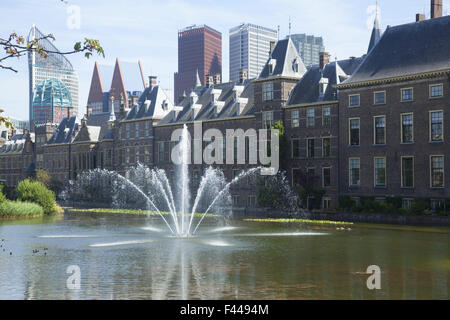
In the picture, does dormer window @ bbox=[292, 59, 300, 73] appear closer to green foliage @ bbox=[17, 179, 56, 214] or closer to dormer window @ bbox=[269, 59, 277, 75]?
dormer window @ bbox=[269, 59, 277, 75]

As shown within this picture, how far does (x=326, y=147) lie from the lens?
59.5 m

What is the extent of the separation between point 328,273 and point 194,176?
5394 centimetres

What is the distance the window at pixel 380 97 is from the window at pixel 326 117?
6.25 m

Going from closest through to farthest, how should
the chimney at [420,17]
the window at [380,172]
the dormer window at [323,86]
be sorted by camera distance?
the window at [380,172] < the chimney at [420,17] < the dormer window at [323,86]

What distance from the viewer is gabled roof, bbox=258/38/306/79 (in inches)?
2522

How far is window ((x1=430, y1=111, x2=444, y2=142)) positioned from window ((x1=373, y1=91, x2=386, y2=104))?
487 cm

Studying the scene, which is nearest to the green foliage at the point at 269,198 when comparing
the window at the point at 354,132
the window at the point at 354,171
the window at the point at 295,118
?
the window at the point at 354,171

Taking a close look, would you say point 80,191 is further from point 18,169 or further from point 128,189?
point 18,169

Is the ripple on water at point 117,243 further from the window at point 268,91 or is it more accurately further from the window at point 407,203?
the window at point 268,91

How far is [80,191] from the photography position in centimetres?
9444

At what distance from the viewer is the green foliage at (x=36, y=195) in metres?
57.0

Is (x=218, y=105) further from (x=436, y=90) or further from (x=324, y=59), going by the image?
(x=436, y=90)

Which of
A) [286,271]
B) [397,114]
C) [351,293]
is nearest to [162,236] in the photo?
[286,271]

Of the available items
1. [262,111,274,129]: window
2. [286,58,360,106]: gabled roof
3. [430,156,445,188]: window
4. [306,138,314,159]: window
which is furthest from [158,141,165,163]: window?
[430,156,445,188]: window
